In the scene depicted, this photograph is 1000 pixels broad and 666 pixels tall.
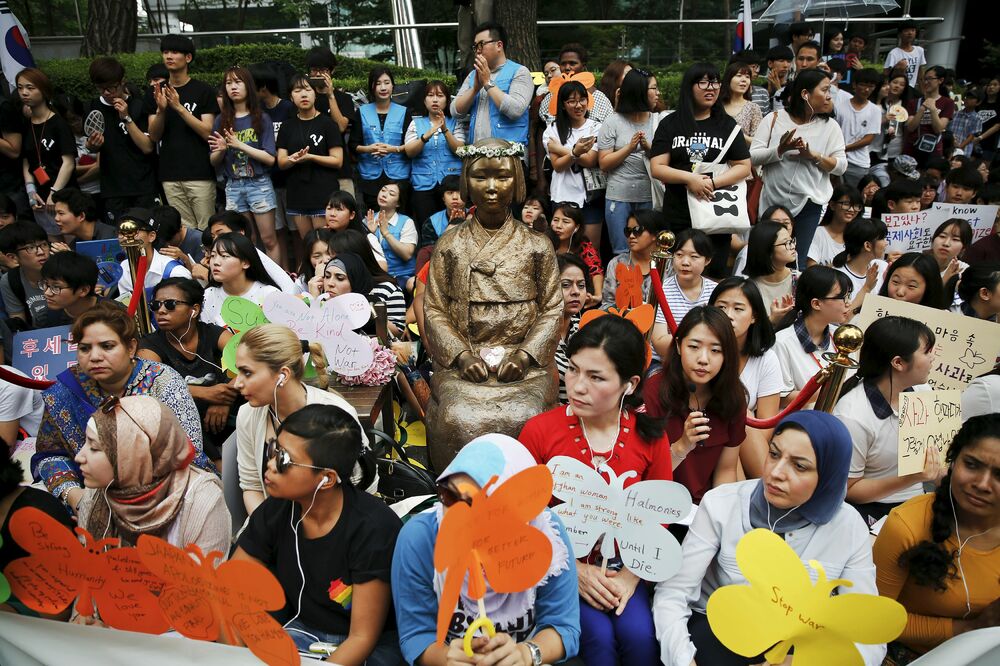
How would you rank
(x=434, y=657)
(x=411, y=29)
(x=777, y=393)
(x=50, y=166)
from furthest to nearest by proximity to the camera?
(x=411, y=29) < (x=50, y=166) < (x=777, y=393) < (x=434, y=657)

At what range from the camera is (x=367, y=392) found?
436 centimetres

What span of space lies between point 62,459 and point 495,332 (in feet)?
7.15

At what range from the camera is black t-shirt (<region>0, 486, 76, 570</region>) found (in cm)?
254

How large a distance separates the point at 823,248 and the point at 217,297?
16.3 feet

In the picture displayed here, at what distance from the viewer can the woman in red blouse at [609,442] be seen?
2615mm

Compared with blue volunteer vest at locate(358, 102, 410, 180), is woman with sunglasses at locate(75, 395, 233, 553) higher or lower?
lower

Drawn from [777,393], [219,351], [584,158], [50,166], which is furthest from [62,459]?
[50,166]

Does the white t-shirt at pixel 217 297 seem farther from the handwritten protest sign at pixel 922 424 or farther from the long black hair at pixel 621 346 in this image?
the handwritten protest sign at pixel 922 424

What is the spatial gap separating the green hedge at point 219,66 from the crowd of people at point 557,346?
3.01 feet

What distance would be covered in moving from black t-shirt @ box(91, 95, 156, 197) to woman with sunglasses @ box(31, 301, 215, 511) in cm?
461

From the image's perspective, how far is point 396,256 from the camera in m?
6.67

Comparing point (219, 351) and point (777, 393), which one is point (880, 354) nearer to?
point (777, 393)

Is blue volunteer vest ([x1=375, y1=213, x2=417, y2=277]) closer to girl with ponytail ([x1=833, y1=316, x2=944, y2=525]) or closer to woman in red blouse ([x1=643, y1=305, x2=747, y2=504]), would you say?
woman in red blouse ([x1=643, y1=305, x2=747, y2=504])

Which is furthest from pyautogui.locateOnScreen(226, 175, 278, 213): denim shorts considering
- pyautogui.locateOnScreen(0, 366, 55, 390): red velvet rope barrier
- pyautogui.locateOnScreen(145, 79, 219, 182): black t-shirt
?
pyautogui.locateOnScreen(0, 366, 55, 390): red velvet rope barrier
